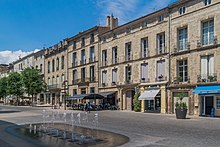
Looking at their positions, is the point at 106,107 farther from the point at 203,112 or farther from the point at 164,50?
the point at 203,112

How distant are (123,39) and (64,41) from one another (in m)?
20.2

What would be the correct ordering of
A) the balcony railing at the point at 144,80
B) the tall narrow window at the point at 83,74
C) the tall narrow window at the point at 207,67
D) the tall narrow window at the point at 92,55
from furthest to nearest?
the tall narrow window at the point at 83,74, the tall narrow window at the point at 92,55, the balcony railing at the point at 144,80, the tall narrow window at the point at 207,67

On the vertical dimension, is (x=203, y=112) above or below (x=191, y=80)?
below

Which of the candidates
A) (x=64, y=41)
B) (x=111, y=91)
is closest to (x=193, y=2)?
(x=111, y=91)

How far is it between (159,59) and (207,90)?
324 inches

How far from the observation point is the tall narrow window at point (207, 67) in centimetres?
2642

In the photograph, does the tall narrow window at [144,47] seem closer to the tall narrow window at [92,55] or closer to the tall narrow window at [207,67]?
the tall narrow window at [207,67]

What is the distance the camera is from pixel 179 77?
29.6 metres

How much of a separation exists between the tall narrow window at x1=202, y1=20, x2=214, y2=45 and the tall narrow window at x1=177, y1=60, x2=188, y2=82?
10.5 feet

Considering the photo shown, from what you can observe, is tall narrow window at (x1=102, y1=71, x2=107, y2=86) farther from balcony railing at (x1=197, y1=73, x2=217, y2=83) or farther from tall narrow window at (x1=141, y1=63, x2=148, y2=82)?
balcony railing at (x1=197, y1=73, x2=217, y2=83)

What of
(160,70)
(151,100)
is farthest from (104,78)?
(160,70)

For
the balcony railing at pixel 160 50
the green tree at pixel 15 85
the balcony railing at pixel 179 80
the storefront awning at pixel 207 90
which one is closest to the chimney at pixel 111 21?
the balcony railing at pixel 160 50

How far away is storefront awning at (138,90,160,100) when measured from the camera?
3201 centimetres

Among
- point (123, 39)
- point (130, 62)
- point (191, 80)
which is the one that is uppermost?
point (123, 39)
